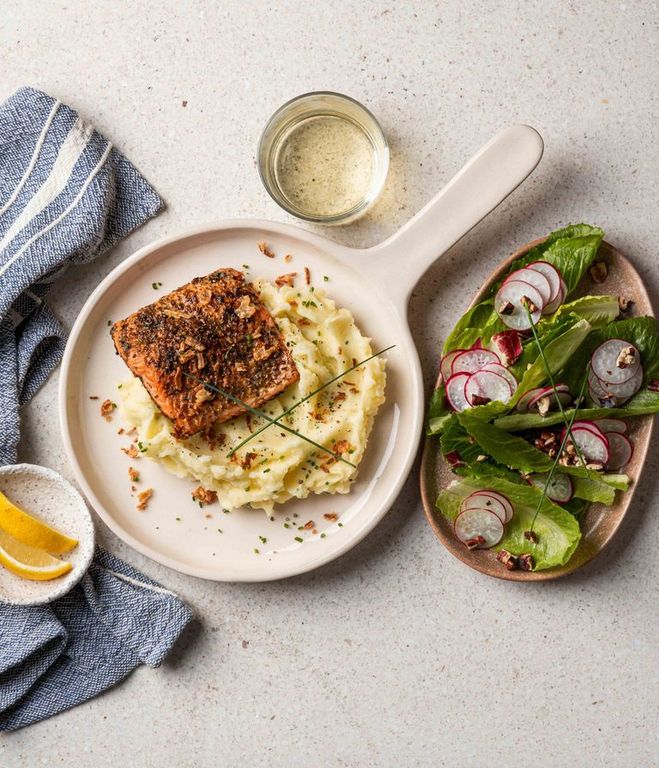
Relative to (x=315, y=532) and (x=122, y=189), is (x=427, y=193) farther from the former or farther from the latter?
(x=315, y=532)

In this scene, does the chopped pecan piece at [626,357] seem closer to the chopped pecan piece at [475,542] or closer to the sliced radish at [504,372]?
the sliced radish at [504,372]

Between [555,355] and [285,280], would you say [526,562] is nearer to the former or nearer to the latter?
[555,355]

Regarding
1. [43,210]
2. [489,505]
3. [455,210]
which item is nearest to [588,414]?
[489,505]

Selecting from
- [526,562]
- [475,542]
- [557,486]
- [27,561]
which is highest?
[27,561]

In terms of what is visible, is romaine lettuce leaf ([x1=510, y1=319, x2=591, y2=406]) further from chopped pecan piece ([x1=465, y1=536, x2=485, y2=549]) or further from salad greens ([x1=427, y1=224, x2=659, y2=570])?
chopped pecan piece ([x1=465, y1=536, x2=485, y2=549])

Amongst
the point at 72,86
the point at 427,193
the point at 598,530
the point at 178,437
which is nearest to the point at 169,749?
the point at 178,437

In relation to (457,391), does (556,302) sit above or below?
above
